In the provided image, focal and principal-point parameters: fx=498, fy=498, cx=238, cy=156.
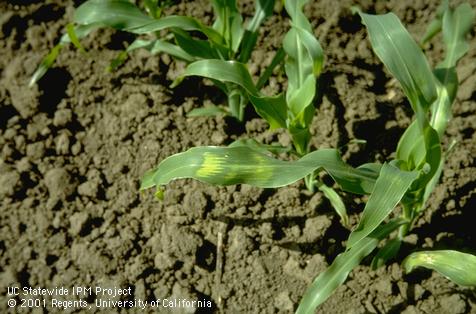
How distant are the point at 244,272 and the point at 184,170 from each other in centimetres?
56

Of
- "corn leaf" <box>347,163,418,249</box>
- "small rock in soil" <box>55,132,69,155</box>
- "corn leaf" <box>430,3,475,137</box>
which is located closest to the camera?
"corn leaf" <box>347,163,418,249</box>

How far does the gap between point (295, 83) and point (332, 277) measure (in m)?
0.69

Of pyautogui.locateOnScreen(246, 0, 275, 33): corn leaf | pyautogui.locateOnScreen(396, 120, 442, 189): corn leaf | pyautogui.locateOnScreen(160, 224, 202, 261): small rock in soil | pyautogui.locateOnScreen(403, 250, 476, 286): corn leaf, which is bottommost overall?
pyautogui.locateOnScreen(160, 224, 202, 261): small rock in soil

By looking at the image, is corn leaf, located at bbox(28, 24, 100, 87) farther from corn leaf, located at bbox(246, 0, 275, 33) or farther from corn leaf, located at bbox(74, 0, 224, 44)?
corn leaf, located at bbox(246, 0, 275, 33)

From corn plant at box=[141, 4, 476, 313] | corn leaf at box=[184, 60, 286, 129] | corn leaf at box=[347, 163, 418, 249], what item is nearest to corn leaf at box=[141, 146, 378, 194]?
corn plant at box=[141, 4, 476, 313]

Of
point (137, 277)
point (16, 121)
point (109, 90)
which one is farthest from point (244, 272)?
point (16, 121)

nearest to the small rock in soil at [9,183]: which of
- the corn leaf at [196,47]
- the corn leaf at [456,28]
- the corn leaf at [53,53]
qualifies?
the corn leaf at [53,53]

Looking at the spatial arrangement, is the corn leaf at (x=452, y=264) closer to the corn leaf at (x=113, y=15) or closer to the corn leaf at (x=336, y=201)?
the corn leaf at (x=336, y=201)

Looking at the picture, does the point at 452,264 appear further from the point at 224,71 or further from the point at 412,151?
the point at 224,71

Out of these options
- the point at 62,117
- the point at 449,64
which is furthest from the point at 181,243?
the point at 449,64

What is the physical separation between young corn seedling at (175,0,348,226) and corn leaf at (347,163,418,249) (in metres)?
0.37

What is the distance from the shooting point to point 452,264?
1.48 meters

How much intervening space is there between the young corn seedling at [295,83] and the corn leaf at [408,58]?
8.2 inches

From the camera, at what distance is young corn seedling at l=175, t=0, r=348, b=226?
156cm
